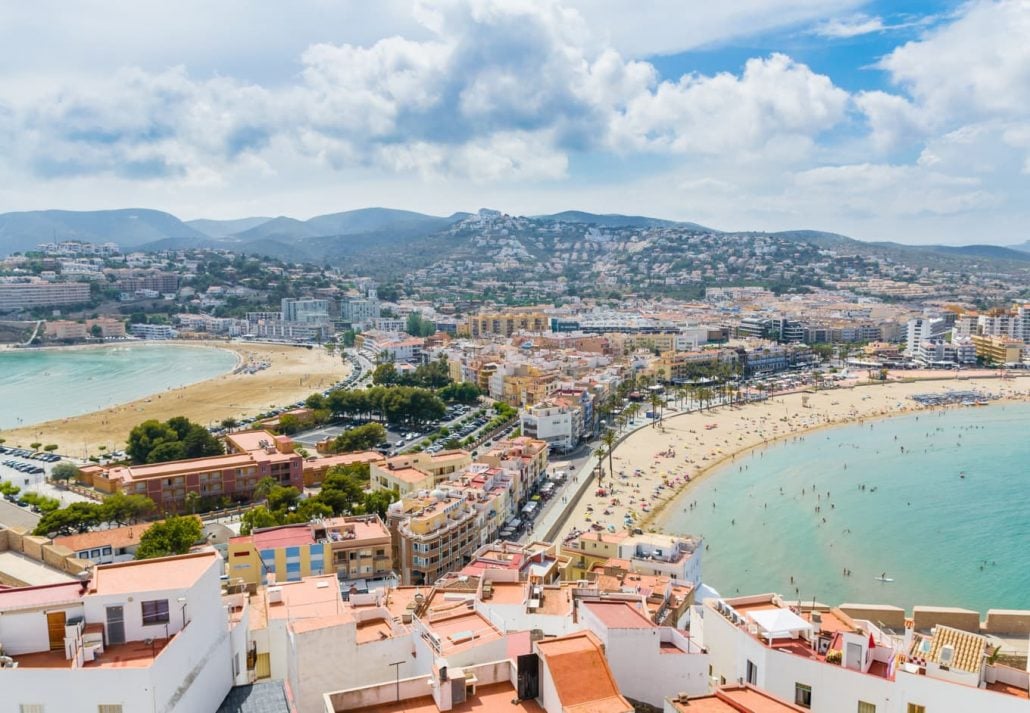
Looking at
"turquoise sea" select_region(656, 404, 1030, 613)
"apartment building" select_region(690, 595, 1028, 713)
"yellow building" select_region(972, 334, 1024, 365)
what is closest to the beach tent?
"apartment building" select_region(690, 595, 1028, 713)

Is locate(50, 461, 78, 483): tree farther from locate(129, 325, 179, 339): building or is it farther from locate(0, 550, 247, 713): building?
locate(129, 325, 179, 339): building

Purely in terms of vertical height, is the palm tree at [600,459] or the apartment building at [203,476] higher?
the apartment building at [203,476]

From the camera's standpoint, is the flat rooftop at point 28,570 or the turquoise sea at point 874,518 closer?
the flat rooftop at point 28,570

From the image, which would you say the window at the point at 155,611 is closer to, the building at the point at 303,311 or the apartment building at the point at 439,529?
the apartment building at the point at 439,529

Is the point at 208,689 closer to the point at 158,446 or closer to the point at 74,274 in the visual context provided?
the point at 158,446

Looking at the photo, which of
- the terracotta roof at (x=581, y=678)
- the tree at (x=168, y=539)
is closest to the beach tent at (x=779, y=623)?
the terracotta roof at (x=581, y=678)

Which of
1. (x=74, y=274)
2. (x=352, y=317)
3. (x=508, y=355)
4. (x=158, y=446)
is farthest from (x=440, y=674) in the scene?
(x=74, y=274)

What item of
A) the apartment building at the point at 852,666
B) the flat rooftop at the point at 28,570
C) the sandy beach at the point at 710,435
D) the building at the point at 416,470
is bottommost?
the sandy beach at the point at 710,435
